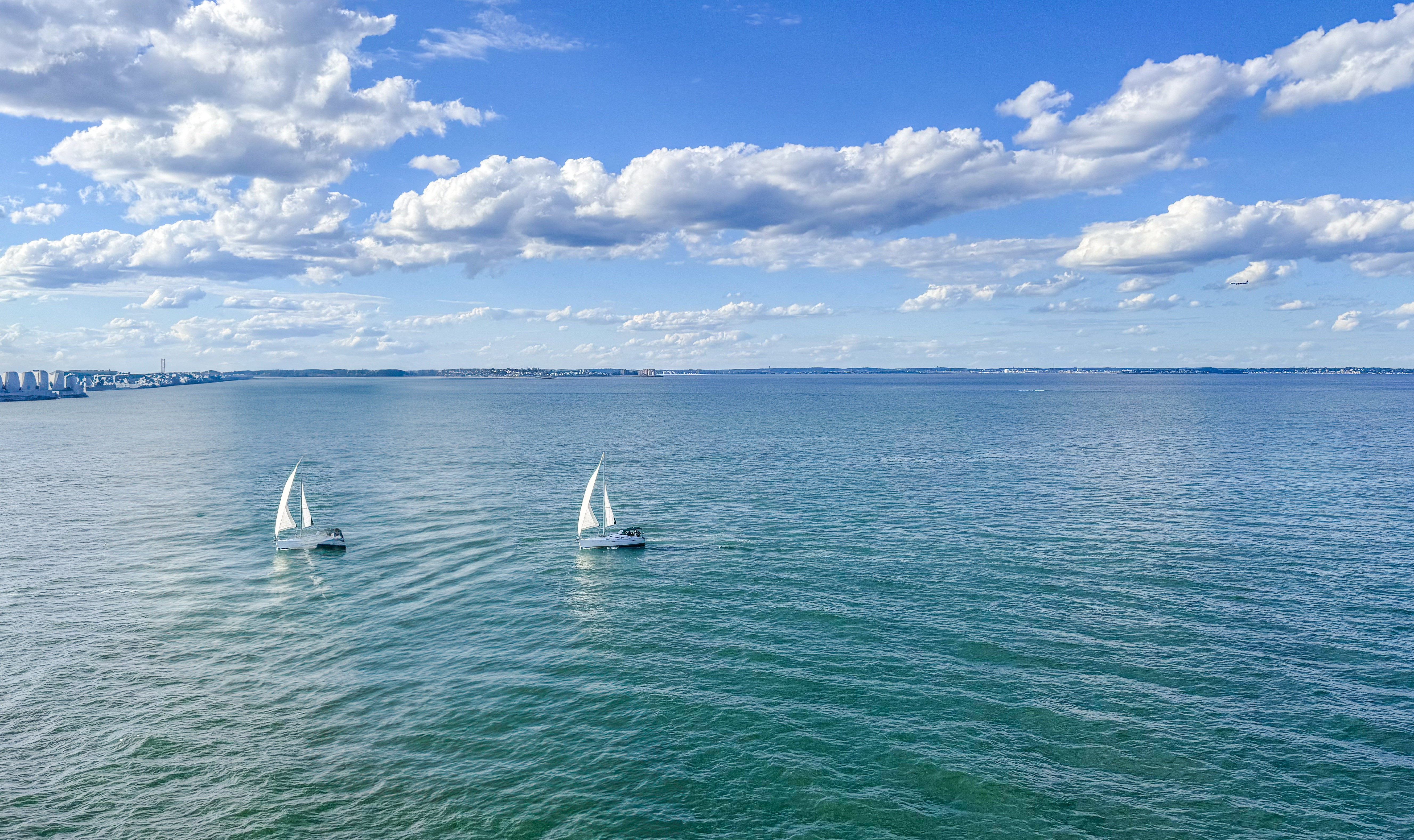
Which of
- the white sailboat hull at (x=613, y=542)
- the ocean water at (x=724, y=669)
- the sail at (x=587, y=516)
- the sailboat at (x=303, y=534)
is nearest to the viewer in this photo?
the ocean water at (x=724, y=669)

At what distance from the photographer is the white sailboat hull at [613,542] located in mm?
71000

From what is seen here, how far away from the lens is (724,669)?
45.2 metres

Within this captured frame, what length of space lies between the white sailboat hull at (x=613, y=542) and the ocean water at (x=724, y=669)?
7.22 ft

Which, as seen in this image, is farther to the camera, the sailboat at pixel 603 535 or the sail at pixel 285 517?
the sail at pixel 285 517

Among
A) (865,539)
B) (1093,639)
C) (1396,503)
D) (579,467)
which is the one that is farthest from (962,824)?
(579,467)

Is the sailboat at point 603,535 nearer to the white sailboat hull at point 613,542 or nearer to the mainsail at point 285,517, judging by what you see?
the white sailboat hull at point 613,542

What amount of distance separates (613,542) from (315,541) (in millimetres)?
28316

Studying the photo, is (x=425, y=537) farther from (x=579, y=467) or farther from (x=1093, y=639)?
(x=1093, y=639)

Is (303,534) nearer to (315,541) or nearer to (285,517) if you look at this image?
(285,517)

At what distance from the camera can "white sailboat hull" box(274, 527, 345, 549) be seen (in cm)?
7050

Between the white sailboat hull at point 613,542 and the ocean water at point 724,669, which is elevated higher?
the white sailboat hull at point 613,542

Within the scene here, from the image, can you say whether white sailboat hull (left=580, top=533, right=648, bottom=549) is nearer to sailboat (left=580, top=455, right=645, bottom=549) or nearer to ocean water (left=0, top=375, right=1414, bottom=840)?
sailboat (left=580, top=455, right=645, bottom=549)

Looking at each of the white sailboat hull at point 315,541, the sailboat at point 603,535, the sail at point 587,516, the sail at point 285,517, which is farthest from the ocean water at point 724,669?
the sail at point 587,516

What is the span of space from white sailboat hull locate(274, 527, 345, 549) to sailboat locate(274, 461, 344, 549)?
1.0 inches
